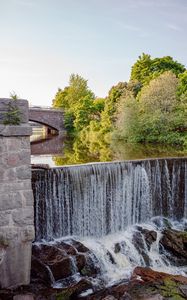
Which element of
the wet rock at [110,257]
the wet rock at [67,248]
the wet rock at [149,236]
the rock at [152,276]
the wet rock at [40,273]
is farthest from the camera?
the wet rock at [149,236]

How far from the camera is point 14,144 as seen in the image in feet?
15.9

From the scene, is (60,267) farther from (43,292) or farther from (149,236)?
(149,236)

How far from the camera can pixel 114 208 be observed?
8.88m

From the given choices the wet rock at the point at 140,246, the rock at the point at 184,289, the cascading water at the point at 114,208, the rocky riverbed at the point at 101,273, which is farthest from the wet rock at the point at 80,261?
the rock at the point at 184,289

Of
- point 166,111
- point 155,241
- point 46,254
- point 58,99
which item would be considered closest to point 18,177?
point 46,254

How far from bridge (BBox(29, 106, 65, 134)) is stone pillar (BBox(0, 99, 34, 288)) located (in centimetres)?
2936

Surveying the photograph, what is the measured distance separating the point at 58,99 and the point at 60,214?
155 feet

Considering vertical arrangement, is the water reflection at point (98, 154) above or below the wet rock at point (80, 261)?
above

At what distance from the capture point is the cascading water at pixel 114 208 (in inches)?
298

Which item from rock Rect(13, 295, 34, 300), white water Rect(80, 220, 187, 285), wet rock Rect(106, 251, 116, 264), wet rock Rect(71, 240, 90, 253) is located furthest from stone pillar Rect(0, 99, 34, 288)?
wet rock Rect(106, 251, 116, 264)

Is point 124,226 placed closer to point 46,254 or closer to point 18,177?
point 46,254

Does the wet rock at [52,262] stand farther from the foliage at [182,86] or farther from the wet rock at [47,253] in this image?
the foliage at [182,86]

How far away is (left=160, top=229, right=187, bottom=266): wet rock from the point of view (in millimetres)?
7593

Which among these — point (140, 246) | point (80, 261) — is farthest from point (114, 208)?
point (80, 261)
